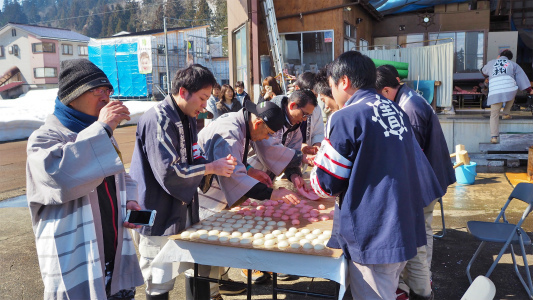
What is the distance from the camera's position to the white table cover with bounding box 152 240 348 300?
2.25 m

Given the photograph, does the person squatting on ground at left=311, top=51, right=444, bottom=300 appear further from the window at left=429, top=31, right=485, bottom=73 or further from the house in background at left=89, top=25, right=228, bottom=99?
the house in background at left=89, top=25, right=228, bottom=99

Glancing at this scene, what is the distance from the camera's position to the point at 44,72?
40.8m

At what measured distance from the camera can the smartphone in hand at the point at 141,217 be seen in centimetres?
206

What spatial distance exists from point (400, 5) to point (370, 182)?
14.3 metres

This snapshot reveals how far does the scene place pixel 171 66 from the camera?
35219mm

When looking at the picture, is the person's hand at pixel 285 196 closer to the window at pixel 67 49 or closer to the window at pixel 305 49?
the window at pixel 305 49

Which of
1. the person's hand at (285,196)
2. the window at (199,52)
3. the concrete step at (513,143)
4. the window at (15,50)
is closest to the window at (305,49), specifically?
the concrete step at (513,143)

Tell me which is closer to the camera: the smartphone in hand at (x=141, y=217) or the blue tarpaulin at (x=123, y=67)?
the smartphone in hand at (x=141, y=217)

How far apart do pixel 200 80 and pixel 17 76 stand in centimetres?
4783

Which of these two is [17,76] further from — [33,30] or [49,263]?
[49,263]

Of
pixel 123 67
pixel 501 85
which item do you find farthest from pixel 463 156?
pixel 123 67

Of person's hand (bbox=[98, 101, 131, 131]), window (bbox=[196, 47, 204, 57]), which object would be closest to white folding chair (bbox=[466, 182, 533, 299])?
person's hand (bbox=[98, 101, 131, 131])

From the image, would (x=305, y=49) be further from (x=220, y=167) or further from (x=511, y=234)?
(x=220, y=167)

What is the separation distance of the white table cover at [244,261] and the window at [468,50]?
13911 mm
